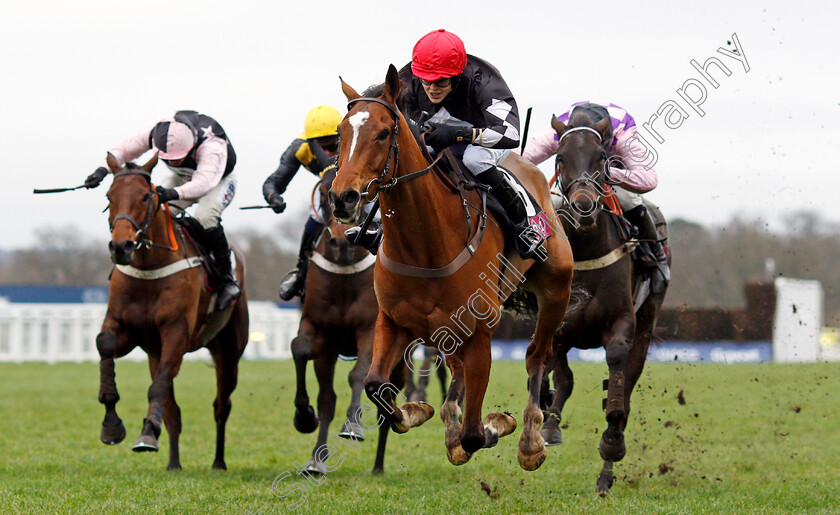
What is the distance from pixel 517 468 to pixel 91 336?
20958 millimetres

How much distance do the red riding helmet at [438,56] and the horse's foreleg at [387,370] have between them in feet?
4.54

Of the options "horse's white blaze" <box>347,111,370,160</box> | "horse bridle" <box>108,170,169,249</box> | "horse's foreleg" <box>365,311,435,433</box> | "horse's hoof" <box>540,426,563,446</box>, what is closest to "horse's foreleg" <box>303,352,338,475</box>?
"horse bridle" <box>108,170,169,249</box>

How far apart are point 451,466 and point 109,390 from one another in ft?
10.4

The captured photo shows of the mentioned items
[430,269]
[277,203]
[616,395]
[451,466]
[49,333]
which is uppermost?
[277,203]

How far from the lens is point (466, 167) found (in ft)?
18.3

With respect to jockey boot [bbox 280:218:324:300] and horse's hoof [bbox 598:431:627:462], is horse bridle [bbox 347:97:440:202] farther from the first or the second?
jockey boot [bbox 280:218:324:300]

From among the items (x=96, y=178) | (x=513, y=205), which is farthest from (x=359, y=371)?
(x=513, y=205)

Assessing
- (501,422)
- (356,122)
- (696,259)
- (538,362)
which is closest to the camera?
(356,122)

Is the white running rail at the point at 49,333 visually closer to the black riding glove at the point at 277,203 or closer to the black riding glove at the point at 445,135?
the black riding glove at the point at 277,203

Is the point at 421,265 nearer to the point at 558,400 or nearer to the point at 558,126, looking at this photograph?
the point at 558,126

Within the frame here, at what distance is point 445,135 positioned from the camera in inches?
198

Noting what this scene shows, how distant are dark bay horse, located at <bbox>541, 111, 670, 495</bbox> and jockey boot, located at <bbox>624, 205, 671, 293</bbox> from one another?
0.11m

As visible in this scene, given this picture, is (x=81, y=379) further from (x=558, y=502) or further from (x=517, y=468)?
(x=558, y=502)

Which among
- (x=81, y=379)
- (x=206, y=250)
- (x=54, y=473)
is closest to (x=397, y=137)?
(x=206, y=250)
